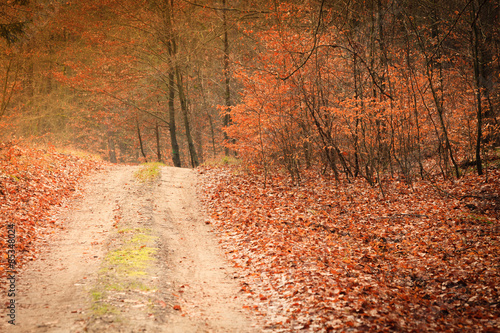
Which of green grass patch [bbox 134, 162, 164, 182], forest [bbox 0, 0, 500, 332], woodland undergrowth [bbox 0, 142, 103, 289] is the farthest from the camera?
green grass patch [bbox 134, 162, 164, 182]

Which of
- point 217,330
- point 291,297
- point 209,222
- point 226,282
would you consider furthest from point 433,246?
point 209,222

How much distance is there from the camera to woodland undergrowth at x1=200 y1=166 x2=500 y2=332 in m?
4.78

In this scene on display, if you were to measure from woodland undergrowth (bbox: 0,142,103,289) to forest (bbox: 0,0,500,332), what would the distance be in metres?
0.38

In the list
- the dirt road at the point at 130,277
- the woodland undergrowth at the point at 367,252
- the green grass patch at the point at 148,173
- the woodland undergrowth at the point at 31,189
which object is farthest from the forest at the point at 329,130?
the green grass patch at the point at 148,173

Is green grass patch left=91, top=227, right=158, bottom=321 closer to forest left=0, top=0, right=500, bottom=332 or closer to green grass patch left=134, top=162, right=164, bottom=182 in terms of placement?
forest left=0, top=0, right=500, bottom=332

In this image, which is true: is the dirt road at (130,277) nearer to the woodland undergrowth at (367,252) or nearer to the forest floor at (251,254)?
the forest floor at (251,254)

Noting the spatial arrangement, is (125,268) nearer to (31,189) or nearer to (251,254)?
(251,254)

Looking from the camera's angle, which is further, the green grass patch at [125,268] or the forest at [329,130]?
the forest at [329,130]

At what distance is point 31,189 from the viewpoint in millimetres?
10625

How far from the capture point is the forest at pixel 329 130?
18.6 ft

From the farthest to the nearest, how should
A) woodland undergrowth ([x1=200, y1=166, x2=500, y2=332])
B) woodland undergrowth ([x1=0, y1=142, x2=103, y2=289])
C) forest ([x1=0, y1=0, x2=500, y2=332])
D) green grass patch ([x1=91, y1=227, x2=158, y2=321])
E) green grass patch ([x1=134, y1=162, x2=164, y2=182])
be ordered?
green grass patch ([x1=134, y1=162, x2=164, y2=182]) → woodland undergrowth ([x1=0, y1=142, x2=103, y2=289]) → forest ([x1=0, y1=0, x2=500, y2=332]) → green grass patch ([x1=91, y1=227, x2=158, y2=321]) → woodland undergrowth ([x1=200, y1=166, x2=500, y2=332])

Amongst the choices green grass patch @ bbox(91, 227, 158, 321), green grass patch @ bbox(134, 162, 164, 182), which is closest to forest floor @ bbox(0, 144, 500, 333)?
green grass patch @ bbox(91, 227, 158, 321)

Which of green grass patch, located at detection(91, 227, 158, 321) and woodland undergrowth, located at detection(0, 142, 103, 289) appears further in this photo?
woodland undergrowth, located at detection(0, 142, 103, 289)

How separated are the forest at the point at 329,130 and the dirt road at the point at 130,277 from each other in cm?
72
